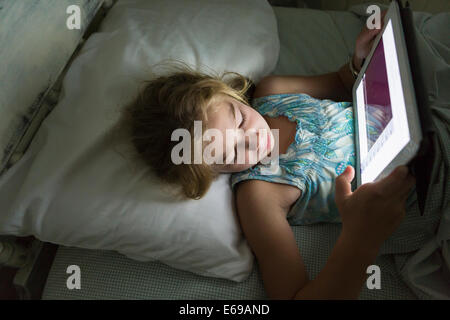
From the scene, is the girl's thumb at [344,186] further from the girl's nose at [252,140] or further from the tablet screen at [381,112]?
the girl's nose at [252,140]

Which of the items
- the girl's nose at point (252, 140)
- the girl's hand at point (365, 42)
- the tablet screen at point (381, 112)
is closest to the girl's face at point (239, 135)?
the girl's nose at point (252, 140)

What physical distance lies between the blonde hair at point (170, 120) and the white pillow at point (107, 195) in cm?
3

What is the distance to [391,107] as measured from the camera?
0.56m

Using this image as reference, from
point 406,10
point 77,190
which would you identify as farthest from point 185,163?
point 406,10

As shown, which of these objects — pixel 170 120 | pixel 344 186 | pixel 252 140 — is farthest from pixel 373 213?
pixel 170 120

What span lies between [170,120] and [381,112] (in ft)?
1.44

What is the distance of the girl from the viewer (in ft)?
1.98

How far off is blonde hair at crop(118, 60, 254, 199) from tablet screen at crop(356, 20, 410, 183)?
324 millimetres

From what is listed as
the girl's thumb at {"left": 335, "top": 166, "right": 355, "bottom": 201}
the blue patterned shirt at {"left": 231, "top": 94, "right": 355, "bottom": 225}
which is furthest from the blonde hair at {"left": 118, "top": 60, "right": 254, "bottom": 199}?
the girl's thumb at {"left": 335, "top": 166, "right": 355, "bottom": 201}

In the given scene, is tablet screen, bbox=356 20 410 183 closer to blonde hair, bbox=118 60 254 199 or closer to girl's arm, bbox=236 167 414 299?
girl's arm, bbox=236 167 414 299

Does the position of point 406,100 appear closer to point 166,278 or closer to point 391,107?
point 391,107

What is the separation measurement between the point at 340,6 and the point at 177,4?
763 millimetres
